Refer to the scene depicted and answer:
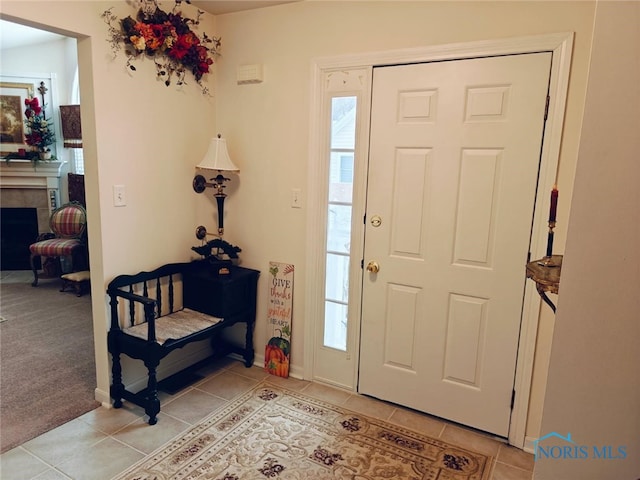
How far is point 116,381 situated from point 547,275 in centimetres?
237

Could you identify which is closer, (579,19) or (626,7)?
(626,7)

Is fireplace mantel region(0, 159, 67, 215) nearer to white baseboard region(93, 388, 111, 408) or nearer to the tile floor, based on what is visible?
white baseboard region(93, 388, 111, 408)

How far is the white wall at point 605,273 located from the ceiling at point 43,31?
7.16ft

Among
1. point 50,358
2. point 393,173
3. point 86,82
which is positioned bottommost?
point 50,358

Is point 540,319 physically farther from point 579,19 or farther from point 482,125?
point 579,19

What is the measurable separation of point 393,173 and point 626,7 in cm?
158

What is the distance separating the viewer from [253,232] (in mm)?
2986

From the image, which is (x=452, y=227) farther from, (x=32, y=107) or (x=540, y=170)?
(x=32, y=107)

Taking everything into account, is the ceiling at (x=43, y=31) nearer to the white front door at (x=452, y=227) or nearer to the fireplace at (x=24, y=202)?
the white front door at (x=452, y=227)

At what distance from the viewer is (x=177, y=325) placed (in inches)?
103

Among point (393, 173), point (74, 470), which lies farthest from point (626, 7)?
point (74, 470)

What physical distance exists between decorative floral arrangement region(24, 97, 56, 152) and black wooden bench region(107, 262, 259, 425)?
3.46 m

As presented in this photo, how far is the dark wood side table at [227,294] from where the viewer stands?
2.76 metres

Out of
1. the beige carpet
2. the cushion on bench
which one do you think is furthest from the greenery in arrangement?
the cushion on bench
